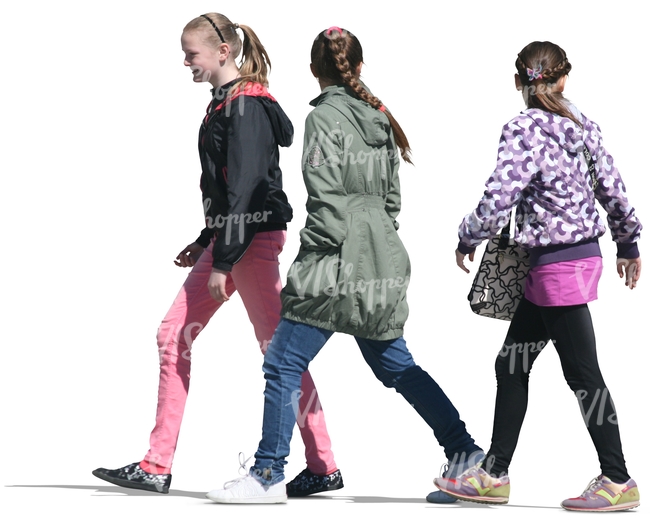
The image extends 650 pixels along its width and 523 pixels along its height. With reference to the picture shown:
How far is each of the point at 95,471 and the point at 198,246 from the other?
140cm

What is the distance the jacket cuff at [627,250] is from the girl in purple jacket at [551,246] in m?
0.16

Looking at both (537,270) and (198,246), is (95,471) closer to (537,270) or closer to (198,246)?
(198,246)

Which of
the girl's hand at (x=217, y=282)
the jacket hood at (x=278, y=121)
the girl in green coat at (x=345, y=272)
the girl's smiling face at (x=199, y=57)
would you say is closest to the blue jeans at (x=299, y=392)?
the girl in green coat at (x=345, y=272)

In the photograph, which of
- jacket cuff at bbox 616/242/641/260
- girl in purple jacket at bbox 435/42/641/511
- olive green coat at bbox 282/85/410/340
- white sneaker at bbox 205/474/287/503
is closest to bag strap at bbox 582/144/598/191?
girl in purple jacket at bbox 435/42/641/511

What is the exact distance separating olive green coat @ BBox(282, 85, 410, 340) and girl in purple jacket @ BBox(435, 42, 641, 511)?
456 millimetres

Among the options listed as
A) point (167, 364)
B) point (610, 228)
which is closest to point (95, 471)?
point (167, 364)

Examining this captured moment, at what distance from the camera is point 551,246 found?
261 inches

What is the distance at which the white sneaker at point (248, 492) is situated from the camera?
6.81 m

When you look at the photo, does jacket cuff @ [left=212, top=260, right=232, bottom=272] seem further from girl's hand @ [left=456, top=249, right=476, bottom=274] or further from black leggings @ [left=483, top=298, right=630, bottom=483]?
black leggings @ [left=483, top=298, right=630, bottom=483]

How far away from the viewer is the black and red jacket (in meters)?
6.83

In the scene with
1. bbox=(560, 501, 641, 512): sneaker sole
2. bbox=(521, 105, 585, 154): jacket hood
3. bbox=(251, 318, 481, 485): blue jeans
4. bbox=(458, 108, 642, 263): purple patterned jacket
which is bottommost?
bbox=(560, 501, 641, 512): sneaker sole

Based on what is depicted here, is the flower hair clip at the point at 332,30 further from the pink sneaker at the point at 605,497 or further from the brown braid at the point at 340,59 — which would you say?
the pink sneaker at the point at 605,497

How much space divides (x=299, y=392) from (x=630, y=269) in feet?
6.25

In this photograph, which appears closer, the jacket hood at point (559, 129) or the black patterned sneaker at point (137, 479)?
the jacket hood at point (559, 129)
